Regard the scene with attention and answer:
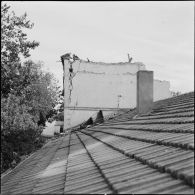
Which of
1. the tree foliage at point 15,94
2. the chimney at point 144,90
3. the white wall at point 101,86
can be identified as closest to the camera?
the chimney at point 144,90

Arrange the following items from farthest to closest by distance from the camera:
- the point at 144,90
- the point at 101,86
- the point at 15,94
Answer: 1. the point at 101,86
2. the point at 15,94
3. the point at 144,90

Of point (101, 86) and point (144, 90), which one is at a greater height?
point (101, 86)

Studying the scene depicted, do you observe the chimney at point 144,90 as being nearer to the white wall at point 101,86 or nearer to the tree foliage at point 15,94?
the tree foliage at point 15,94

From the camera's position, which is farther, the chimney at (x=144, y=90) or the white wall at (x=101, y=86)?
the white wall at (x=101, y=86)

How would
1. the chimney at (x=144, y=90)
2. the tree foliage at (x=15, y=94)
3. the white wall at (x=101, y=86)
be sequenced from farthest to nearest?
the white wall at (x=101, y=86) < the tree foliage at (x=15, y=94) < the chimney at (x=144, y=90)

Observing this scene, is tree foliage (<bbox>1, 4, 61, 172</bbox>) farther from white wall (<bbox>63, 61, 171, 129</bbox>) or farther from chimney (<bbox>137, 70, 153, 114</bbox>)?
chimney (<bbox>137, 70, 153, 114</bbox>)

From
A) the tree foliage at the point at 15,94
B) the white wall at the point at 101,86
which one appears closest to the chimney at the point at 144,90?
the tree foliage at the point at 15,94

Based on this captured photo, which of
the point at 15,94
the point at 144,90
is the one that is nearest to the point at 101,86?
the point at 15,94

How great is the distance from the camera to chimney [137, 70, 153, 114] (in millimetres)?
10320

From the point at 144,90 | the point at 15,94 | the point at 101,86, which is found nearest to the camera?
the point at 144,90

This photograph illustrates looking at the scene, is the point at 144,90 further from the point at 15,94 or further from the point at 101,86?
the point at 101,86

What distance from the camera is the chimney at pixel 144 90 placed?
1032 centimetres

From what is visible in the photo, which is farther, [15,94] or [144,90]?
[15,94]

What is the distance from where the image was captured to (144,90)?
11164 millimetres
